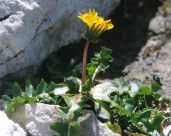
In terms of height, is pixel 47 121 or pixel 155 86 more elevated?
pixel 155 86

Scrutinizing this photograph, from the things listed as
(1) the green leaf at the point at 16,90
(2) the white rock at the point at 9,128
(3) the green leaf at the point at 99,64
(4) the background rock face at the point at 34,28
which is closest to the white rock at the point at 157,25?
(4) the background rock face at the point at 34,28

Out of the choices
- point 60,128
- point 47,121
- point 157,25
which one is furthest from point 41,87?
point 157,25

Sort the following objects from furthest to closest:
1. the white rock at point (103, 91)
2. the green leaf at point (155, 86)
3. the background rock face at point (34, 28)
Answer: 1. the green leaf at point (155, 86)
2. the background rock face at point (34, 28)
3. the white rock at point (103, 91)

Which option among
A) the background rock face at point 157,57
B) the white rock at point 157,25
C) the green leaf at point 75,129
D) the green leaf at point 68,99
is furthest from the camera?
the white rock at point 157,25

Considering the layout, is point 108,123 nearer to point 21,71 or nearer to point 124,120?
point 124,120

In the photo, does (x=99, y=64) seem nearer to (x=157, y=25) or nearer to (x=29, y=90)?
(x=29, y=90)

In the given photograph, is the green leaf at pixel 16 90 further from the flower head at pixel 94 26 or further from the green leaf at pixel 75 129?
the flower head at pixel 94 26

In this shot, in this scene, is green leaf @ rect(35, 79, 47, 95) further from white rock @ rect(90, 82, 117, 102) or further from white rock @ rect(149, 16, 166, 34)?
white rock @ rect(149, 16, 166, 34)

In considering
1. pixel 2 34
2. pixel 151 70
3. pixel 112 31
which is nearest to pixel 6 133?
pixel 2 34
